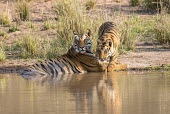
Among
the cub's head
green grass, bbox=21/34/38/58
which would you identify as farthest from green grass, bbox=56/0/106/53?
the cub's head

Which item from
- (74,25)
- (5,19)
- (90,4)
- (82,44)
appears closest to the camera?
(82,44)

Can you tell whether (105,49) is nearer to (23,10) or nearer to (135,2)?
(23,10)

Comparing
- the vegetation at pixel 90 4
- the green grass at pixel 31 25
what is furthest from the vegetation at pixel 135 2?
the green grass at pixel 31 25

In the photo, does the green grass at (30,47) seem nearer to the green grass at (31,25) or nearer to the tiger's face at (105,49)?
the green grass at (31,25)

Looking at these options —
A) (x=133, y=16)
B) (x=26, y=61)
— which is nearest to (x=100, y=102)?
(x=26, y=61)

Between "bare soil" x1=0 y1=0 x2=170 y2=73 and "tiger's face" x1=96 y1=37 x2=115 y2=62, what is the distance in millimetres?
1014

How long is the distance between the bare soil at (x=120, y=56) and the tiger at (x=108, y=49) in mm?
733

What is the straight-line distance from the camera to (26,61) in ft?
42.1

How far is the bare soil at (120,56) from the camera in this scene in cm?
1222

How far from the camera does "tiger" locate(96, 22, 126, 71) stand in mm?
10602

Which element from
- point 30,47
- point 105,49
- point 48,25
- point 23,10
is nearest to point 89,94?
point 105,49

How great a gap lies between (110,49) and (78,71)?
0.98 meters

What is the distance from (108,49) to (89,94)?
8.91 feet

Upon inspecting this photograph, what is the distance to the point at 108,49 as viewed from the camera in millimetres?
10648
